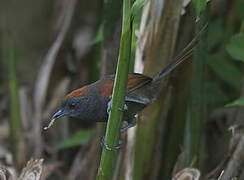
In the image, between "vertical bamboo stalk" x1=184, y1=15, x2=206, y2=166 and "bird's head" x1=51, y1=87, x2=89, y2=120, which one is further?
"vertical bamboo stalk" x1=184, y1=15, x2=206, y2=166

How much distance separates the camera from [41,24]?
504 cm

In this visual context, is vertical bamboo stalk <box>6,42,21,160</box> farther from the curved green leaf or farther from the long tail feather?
the curved green leaf

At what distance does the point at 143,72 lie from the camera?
3.01m

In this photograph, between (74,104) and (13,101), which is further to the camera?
(13,101)

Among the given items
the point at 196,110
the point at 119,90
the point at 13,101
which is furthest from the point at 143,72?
the point at 13,101

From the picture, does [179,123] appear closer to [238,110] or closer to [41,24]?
[238,110]

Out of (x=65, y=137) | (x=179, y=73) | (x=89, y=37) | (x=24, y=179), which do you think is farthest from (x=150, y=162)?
(x=89, y=37)

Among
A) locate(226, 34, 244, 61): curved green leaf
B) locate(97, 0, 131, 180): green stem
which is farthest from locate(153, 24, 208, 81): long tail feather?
locate(97, 0, 131, 180): green stem

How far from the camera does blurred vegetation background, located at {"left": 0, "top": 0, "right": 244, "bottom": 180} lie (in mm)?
2918

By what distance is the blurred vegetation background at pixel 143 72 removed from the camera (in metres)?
2.92

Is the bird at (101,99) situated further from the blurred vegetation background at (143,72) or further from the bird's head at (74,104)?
the blurred vegetation background at (143,72)

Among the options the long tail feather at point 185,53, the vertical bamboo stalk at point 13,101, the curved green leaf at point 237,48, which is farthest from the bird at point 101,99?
the vertical bamboo stalk at point 13,101

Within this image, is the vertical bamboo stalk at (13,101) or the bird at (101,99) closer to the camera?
the bird at (101,99)

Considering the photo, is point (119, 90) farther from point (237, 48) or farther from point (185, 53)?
point (237, 48)
